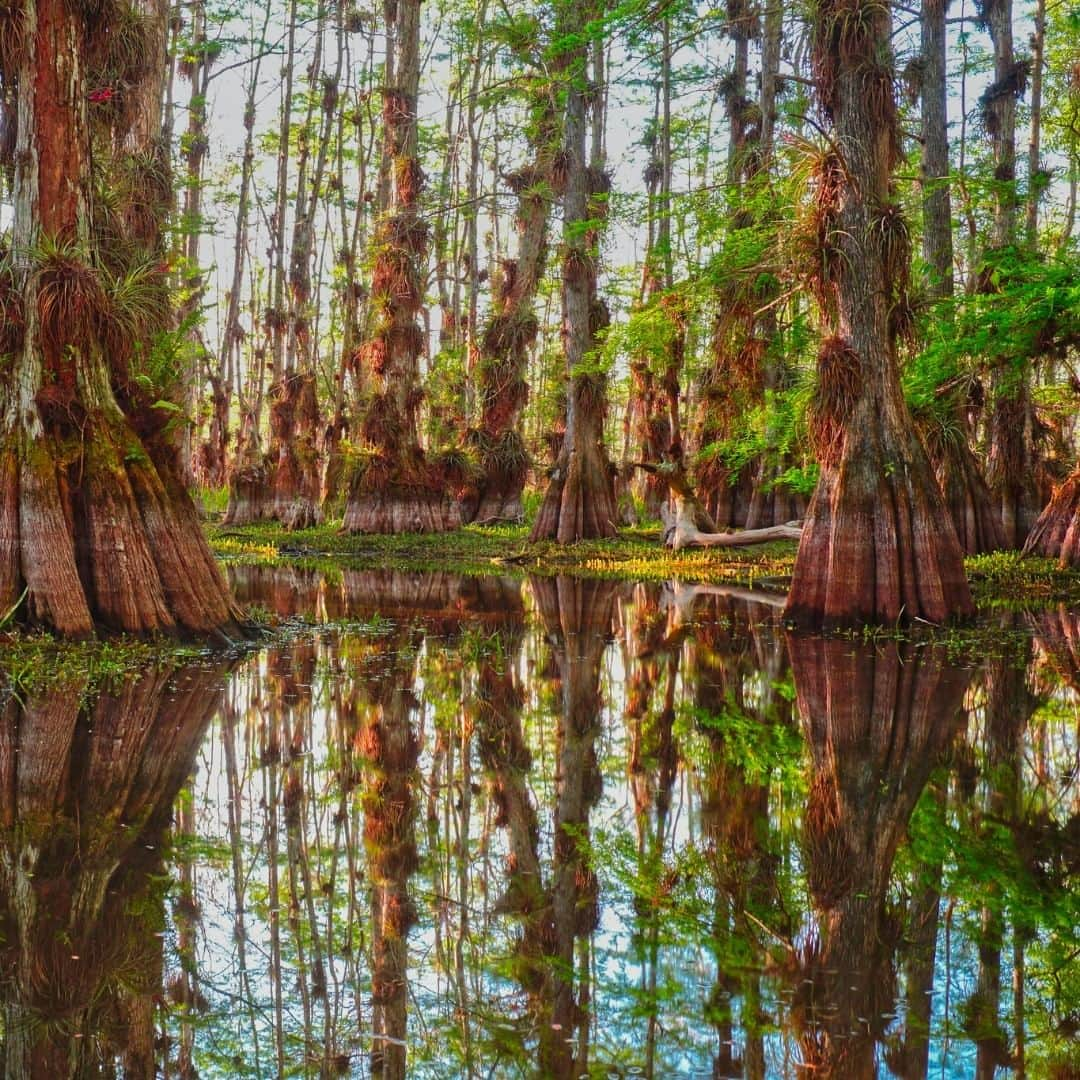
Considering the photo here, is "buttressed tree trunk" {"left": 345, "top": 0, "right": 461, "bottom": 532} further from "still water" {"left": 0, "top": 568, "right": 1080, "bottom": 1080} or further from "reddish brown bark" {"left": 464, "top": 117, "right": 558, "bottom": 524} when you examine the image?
"still water" {"left": 0, "top": 568, "right": 1080, "bottom": 1080}

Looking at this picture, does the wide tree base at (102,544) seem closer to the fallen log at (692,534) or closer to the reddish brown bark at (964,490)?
the reddish brown bark at (964,490)

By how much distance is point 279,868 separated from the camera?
4.87 meters

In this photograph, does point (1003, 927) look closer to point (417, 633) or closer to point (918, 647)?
point (918, 647)

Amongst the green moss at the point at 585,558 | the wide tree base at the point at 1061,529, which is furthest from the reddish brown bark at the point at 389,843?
the wide tree base at the point at 1061,529

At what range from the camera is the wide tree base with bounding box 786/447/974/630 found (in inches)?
484

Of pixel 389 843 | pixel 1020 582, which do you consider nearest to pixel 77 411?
pixel 389 843

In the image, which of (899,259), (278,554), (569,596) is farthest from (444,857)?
(278,554)

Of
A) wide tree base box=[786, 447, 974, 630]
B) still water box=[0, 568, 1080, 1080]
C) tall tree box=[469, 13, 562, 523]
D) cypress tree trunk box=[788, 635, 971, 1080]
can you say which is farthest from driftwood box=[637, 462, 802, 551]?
still water box=[0, 568, 1080, 1080]

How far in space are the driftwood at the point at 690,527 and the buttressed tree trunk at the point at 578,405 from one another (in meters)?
1.98

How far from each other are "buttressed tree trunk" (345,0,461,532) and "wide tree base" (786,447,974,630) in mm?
16195

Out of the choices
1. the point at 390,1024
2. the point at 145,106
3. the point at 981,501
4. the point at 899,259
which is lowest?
the point at 390,1024

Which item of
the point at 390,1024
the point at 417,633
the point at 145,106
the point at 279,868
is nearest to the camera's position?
the point at 390,1024

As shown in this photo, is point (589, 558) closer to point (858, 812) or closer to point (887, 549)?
point (887, 549)

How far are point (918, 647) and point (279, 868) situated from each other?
25.1ft
